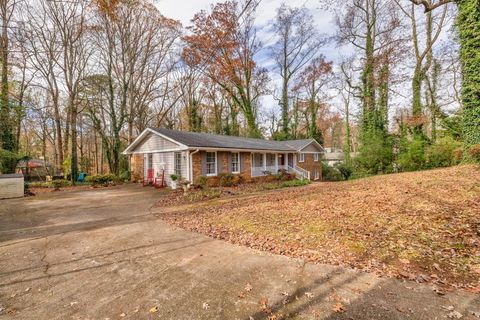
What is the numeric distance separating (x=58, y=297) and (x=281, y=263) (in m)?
3.37

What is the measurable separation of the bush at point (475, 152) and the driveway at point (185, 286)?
1042 cm

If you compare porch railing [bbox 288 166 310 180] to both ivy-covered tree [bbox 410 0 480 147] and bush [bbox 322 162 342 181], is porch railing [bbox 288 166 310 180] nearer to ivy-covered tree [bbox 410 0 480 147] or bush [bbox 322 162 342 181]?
bush [bbox 322 162 342 181]

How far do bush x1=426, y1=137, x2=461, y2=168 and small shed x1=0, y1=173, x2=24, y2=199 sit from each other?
24.3 meters

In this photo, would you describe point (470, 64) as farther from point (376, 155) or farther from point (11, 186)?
point (11, 186)

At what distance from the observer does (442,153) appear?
14961 mm

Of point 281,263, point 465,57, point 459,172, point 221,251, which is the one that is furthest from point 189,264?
point 465,57

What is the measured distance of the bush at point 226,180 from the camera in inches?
587

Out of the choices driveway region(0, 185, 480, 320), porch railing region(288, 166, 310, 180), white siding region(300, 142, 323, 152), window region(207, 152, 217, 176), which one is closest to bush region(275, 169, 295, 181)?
porch railing region(288, 166, 310, 180)

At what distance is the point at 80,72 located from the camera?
20500 mm

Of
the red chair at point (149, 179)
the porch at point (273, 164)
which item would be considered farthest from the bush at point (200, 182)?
the porch at point (273, 164)

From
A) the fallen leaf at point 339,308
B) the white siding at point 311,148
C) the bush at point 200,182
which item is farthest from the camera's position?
the white siding at point 311,148

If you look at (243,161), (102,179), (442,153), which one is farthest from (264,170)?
(102,179)

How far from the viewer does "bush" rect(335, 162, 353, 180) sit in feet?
79.7

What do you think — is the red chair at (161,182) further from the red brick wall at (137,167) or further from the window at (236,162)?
the window at (236,162)
